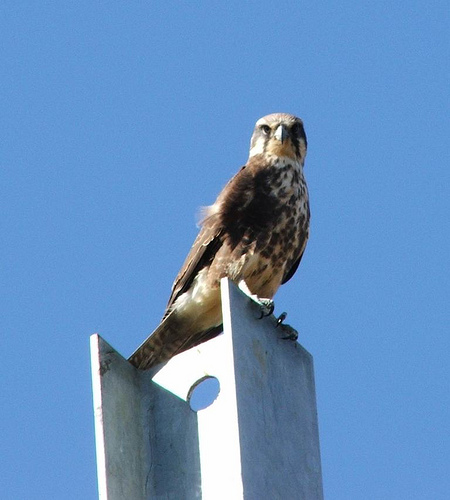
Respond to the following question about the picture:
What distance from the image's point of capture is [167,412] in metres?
3.20

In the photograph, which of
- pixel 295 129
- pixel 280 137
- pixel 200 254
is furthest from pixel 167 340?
pixel 295 129

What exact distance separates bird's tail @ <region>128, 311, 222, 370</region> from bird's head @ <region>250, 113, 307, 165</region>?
A: 39.6 inches

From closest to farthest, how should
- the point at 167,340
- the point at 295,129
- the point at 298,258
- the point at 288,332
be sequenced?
the point at 288,332, the point at 167,340, the point at 298,258, the point at 295,129

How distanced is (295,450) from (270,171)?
2.70 meters

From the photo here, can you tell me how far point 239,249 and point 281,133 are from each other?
91 centimetres

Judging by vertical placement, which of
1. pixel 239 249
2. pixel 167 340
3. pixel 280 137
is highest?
pixel 280 137

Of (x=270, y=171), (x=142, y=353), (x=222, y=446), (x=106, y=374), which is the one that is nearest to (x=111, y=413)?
(x=106, y=374)

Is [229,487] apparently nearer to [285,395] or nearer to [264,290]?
[285,395]

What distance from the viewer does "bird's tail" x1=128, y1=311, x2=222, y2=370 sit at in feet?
15.4

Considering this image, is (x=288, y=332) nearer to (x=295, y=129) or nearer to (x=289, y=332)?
(x=289, y=332)

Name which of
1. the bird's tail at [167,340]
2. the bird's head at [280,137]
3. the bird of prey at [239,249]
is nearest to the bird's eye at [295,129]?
the bird's head at [280,137]

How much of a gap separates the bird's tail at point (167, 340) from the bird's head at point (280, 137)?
100 centimetres

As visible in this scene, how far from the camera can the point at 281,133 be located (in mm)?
6039

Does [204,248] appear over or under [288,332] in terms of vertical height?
over
